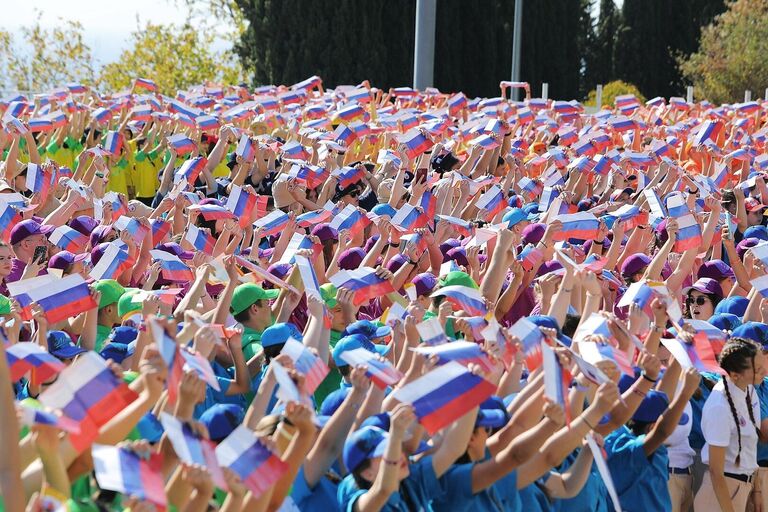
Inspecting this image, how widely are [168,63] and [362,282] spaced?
95.4ft

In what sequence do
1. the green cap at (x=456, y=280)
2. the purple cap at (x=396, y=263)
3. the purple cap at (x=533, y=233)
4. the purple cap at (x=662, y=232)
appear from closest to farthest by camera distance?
the green cap at (x=456, y=280) < the purple cap at (x=396, y=263) < the purple cap at (x=533, y=233) < the purple cap at (x=662, y=232)

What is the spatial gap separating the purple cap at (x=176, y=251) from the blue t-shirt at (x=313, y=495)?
3.47 meters

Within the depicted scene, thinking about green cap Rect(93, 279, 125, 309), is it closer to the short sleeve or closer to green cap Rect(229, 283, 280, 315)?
green cap Rect(229, 283, 280, 315)

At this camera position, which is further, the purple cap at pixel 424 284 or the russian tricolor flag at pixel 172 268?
the russian tricolor flag at pixel 172 268

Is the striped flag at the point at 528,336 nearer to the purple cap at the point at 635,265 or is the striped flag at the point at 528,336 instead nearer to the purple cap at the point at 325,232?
the purple cap at the point at 635,265

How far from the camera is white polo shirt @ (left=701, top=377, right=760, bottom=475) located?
5704 mm

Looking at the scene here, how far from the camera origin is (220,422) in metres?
4.45

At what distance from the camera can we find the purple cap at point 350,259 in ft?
25.6

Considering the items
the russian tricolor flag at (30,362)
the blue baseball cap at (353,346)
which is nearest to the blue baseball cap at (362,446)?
the russian tricolor flag at (30,362)

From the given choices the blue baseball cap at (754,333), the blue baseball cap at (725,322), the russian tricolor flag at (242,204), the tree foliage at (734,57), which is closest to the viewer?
the blue baseball cap at (754,333)

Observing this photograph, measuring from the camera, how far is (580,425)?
4543 mm

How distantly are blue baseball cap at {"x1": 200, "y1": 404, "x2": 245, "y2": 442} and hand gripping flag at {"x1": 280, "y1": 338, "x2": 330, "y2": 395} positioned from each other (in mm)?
276

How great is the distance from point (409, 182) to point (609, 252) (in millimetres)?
3581

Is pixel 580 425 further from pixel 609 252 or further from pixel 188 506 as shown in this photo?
pixel 609 252
